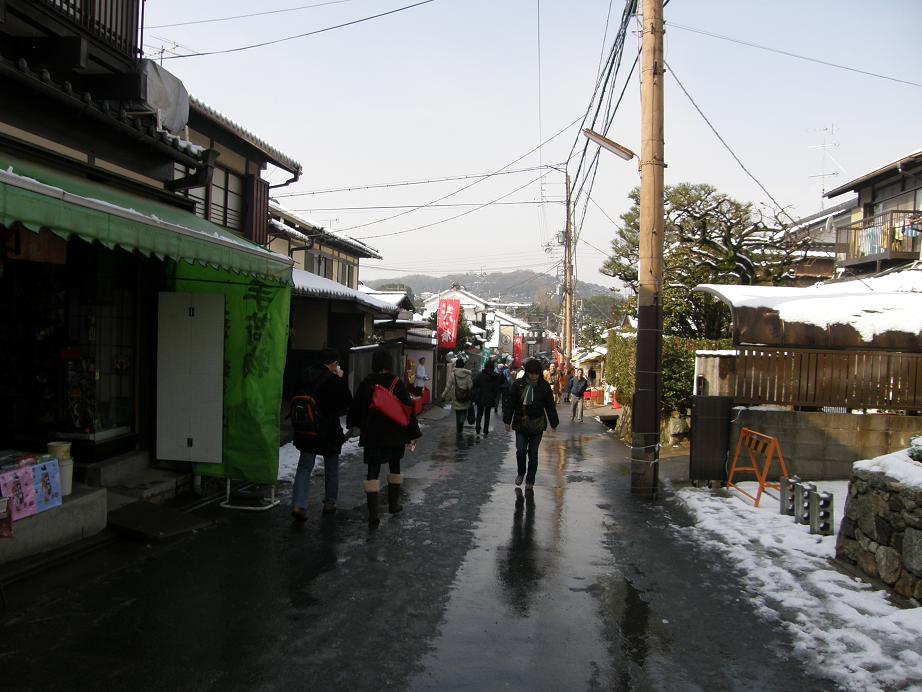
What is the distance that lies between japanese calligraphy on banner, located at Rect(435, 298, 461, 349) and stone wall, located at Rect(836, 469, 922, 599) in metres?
22.6

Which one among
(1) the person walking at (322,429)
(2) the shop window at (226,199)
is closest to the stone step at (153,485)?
(1) the person walking at (322,429)

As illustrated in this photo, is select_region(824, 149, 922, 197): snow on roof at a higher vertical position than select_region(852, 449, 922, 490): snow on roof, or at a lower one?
higher

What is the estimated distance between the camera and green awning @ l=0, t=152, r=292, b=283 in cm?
430

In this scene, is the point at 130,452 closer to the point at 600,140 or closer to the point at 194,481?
the point at 194,481

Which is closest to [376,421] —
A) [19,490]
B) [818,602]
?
[19,490]

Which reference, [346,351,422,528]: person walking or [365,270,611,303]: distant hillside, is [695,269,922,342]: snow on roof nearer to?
[346,351,422,528]: person walking

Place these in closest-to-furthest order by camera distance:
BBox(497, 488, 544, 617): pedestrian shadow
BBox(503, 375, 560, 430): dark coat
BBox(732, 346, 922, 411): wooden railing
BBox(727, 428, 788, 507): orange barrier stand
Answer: BBox(497, 488, 544, 617): pedestrian shadow
BBox(727, 428, 788, 507): orange barrier stand
BBox(503, 375, 560, 430): dark coat
BBox(732, 346, 922, 411): wooden railing

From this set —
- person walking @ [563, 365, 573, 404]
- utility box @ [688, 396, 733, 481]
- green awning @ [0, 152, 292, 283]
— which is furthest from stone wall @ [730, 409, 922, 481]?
person walking @ [563, 365, 573, 404]

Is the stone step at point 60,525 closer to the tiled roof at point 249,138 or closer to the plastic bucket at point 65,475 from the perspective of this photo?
the plastic bucket at point 65,475

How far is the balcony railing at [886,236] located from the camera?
20.3 metres

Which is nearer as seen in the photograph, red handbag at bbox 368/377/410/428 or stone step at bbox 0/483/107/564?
stone step at bbox 0/483/107/564

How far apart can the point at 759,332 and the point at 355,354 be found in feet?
30.8

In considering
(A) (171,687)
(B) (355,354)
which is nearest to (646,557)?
(A) (171,687)

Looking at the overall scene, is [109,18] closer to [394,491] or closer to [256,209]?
[394,491]
